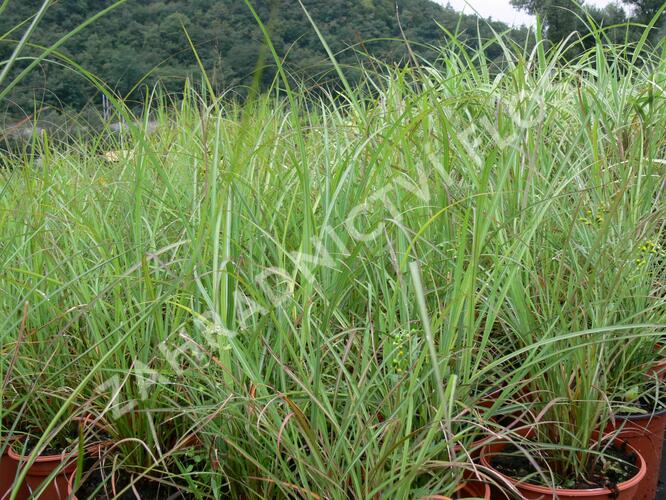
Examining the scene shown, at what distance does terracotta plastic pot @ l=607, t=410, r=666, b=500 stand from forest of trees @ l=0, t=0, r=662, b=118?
91cm

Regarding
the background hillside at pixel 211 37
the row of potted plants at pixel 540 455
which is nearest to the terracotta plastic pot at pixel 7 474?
the row of potted plants at pixel 540 455

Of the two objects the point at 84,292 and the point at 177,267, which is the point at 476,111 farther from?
the point at 84,292

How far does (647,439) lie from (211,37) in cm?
128

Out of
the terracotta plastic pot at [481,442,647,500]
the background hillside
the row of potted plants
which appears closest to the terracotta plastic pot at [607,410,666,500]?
the row of potted plants

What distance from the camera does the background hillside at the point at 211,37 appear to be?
1565mm

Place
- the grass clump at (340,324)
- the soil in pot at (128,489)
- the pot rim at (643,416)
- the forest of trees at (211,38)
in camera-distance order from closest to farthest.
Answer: the grass clump at (340,324), the soil in pot at (128,489), the pot rim at (643,416), the forest of trees at (211,38)

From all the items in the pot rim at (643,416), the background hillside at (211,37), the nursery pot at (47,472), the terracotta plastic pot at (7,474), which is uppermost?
the background hillside at (211,37)

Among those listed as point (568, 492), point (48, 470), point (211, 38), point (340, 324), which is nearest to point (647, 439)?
point (568, 492)

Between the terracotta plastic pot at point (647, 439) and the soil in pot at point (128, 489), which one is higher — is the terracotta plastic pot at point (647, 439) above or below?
above

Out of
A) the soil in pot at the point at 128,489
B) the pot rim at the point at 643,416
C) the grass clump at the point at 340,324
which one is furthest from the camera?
the pot rim at the point at 643,416

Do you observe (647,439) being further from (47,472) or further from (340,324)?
(47,472)

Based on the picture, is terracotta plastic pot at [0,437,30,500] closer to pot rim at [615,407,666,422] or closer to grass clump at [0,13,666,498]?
grass clump at [0,13,666,498]

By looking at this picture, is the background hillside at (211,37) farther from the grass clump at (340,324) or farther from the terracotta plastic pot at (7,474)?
the terracotta plastic pot at (7,474)

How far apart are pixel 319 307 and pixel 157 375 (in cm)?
30
